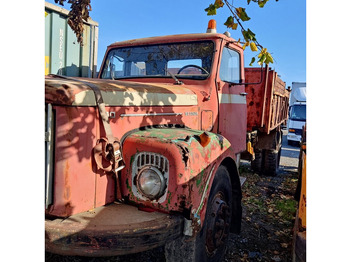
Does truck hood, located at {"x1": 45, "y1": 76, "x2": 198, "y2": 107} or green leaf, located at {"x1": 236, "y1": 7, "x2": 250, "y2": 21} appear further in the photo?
green leaf, located at {"x1": 236, "y1": 7, "x2": 250, "y2": 21}

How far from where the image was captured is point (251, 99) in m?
5.28

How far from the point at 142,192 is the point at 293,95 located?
16.8m

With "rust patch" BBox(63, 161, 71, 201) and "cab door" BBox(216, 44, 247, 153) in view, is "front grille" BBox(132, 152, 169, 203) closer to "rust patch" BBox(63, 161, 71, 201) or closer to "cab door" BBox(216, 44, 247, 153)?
"rust patch" BBox(63, 161, 71, 201)

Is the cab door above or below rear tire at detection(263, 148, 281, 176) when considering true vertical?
above

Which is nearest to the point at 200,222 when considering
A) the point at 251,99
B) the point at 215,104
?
the point at 215,104

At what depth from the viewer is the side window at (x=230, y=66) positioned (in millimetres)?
3605

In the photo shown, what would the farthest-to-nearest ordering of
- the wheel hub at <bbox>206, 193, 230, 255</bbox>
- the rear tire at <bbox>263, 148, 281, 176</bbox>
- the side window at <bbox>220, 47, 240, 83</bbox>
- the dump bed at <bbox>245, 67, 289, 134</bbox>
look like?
the rear tire at <bbox>263, 148, 281, 176</bbox> → the dump bed at <bbox>245, 67, 289, 134</bbox> → the side window at <bbox>220, 47, 240, 83</bbox> → the wheel hub at <bbox>206, 193, 230, 255</bbox>

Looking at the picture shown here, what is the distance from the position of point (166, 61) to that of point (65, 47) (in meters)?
2.34

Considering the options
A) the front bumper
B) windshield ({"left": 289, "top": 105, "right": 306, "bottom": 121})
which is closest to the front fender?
the front bumper

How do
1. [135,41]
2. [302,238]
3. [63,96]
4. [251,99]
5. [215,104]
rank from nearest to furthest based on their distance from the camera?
[63,96] < [302,238] < [215,104] < [135,41] < [251,99]

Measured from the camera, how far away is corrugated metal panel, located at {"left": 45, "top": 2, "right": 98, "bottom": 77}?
185 inches

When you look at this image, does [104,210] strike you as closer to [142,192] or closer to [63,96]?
[142,192]

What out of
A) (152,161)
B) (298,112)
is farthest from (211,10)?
(298,112)

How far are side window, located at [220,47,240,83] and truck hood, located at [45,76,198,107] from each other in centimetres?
67
